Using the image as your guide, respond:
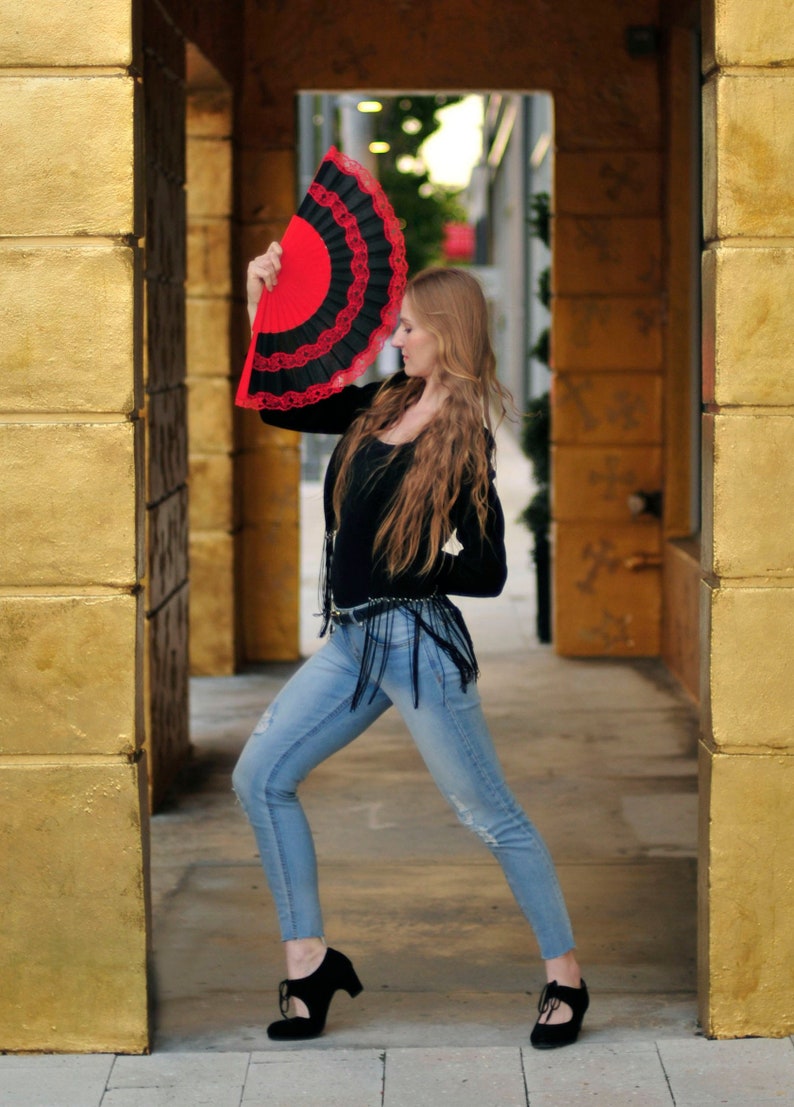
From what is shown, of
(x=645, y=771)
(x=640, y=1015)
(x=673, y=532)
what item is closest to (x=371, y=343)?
(x=640, y=1015)

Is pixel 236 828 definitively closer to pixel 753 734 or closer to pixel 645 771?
pixel 645 771

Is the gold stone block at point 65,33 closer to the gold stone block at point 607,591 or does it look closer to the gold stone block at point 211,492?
the gold stone block at point 211,492

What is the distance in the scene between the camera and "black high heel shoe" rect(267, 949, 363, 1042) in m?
4.04

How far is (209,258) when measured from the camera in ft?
29.7

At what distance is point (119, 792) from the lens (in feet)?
12.9

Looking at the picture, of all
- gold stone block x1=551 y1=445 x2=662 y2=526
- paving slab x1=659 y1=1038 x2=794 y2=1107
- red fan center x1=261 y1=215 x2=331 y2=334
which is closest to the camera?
paving slab x1=659 y1=1038 x2=794 y2=1107

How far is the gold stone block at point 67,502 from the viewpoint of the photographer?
388 cm

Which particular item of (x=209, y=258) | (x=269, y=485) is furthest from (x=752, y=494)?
(x=269, y=485)

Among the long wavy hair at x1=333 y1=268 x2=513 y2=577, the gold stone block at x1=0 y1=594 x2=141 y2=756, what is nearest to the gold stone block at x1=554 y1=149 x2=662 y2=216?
the long wavy hair at x1=333 y1=268 x2=513 y2=577

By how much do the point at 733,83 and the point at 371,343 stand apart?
3.56 ft

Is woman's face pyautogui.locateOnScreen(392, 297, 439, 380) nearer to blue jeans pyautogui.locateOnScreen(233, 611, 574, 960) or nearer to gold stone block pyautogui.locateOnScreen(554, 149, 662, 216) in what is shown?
blue jeans pyautogui.locateOnScreen(233, 611, 574, 960)

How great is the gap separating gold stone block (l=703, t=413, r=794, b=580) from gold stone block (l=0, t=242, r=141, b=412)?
1481mm

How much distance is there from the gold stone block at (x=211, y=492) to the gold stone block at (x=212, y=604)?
8 centimetres

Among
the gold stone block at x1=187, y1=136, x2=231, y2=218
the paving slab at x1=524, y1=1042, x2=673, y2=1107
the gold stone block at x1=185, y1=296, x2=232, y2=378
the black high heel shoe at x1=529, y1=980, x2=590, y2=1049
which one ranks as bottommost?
the paving slab at x1=524, y1=1042, x2=673, y2=1107
